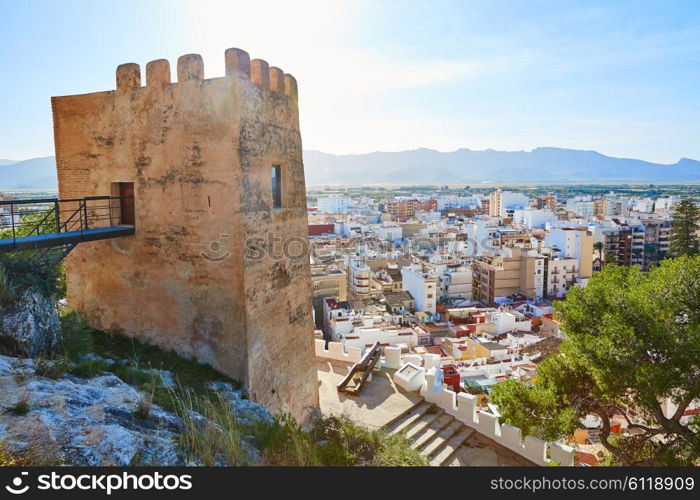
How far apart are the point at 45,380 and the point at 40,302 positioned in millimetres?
1542

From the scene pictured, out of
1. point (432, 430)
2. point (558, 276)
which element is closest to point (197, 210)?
point (432, 430)

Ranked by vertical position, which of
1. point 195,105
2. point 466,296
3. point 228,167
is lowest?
point 466,296

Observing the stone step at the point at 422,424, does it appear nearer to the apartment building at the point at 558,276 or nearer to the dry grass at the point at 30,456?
the dry grass at the point at 30,456

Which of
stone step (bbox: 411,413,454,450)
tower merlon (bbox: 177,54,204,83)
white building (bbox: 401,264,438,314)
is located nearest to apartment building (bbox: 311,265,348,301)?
white building (bbox: 401,264,438,314)

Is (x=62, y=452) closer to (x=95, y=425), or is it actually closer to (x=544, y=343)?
(x=95, y=425)

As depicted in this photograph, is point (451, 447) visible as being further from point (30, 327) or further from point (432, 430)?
point (30, 327)

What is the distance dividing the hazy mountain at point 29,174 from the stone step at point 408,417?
128609mm

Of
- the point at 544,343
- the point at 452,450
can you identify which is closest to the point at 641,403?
the point at 452,450

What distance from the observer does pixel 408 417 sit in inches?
349

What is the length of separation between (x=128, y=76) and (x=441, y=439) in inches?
310

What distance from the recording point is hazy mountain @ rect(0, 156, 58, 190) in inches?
4673

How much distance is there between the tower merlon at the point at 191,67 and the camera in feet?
22.1

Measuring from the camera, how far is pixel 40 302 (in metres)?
5.44
